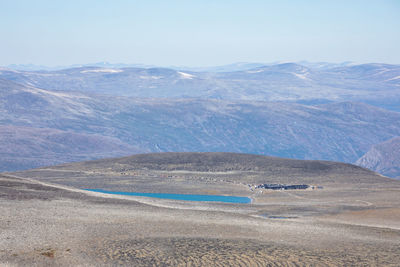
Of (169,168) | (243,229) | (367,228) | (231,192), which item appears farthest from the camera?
(169,168)

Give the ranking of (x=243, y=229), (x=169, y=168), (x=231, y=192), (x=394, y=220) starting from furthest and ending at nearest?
1. (x=169, y=168)
2. (x=231, y=192)
3. (x=394, y=220)
4. (x=243, y=229)

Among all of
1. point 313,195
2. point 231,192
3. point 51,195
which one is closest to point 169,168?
point 231,192

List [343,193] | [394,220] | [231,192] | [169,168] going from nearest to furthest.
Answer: [394,220]
[343,193]
[231,192]
[169,168]

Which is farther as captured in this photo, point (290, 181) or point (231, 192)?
point (290, 181)

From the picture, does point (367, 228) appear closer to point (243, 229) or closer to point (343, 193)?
point (243, 229)

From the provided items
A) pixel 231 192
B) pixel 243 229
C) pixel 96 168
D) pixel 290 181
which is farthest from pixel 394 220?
pixel 96 168

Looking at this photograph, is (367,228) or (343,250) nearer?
(343,250)

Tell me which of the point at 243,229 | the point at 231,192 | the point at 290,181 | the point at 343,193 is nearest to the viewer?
the point at 243,229

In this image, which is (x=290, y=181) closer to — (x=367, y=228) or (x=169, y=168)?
(x=169, y=168)
